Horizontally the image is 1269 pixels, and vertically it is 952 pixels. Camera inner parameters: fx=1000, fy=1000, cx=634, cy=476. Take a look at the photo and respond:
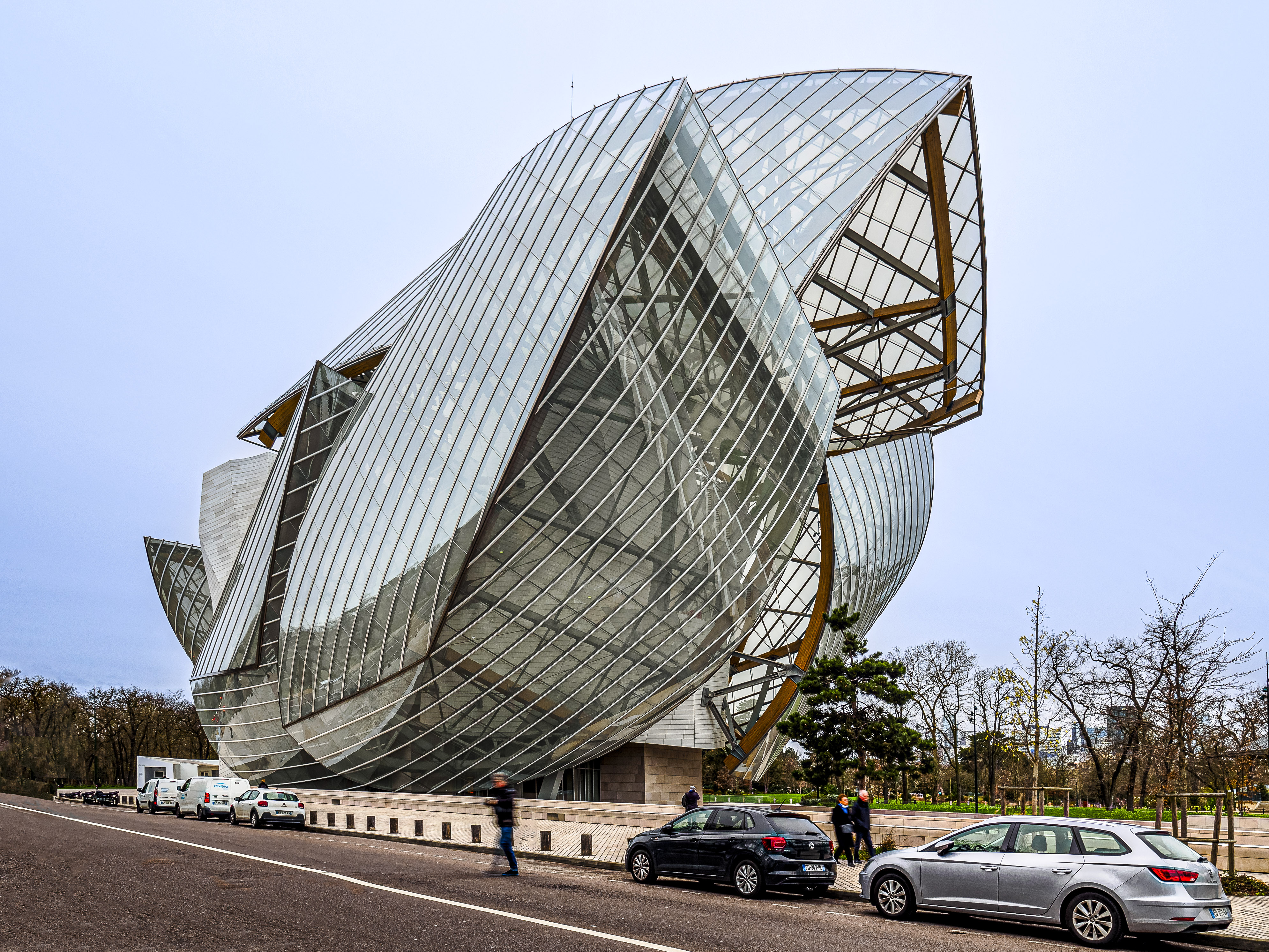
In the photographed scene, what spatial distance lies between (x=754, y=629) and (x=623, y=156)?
36013 millimetres

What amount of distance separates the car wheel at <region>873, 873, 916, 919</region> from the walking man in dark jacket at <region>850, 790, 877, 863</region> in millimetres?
5934

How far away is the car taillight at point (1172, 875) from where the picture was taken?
11422 mm

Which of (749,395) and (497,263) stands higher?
(497,263)

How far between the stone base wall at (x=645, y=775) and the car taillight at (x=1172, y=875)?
38300 mm

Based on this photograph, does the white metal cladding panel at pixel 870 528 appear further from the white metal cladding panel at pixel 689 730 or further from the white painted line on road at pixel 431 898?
the white painted line on road at pixel 431 898

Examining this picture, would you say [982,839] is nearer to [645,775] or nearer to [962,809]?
[962,809]

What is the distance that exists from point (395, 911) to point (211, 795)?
2625 centimetres

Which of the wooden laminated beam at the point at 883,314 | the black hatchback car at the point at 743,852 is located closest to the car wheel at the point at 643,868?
the black hatchback car at the point at 743,852

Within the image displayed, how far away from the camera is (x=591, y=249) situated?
2656 cm

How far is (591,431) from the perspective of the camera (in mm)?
27844

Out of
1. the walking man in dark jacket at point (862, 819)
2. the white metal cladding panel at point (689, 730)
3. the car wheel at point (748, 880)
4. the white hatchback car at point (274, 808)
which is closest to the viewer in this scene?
the car wheel at point (748, 880)

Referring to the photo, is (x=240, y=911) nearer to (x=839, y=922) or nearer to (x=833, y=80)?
(x=839, y=922)

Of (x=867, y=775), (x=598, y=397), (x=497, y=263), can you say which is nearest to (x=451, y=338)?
(x=497, y=263)

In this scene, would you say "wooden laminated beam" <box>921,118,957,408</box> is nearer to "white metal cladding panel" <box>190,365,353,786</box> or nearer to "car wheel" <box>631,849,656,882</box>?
"white metal cladding panel" <box>190,365,353,786</box>
